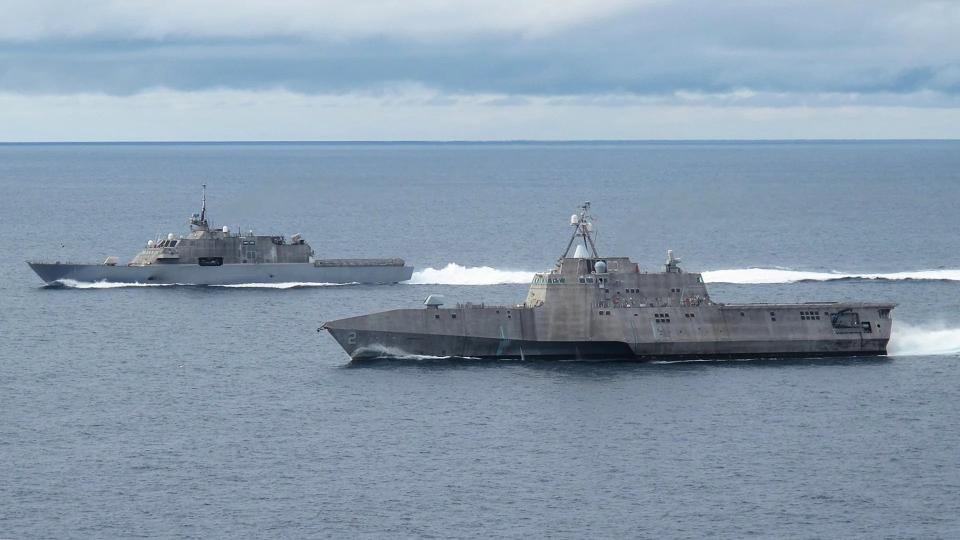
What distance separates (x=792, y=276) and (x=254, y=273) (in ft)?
149

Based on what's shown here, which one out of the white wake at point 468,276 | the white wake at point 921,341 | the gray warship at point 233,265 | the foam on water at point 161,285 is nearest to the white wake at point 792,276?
the white wake at point 468,276

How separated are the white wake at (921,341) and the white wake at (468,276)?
38413 mm

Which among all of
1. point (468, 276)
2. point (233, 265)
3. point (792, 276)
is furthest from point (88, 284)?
point (792, 276)

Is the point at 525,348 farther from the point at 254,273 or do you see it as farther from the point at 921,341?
the point at 254,273

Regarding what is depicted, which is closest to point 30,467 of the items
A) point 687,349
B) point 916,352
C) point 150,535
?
point 150,535

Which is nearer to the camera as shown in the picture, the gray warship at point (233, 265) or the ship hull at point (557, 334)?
the ship hull at point (557, 334)

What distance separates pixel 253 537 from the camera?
5484cm

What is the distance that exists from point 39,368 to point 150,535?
111 feet

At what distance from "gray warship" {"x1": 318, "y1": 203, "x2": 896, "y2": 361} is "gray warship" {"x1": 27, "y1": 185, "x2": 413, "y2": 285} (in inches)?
1602

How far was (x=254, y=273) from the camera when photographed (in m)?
128

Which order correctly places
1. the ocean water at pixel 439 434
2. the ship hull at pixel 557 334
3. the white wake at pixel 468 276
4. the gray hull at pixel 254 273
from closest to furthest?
the ocean water at pixel 439 434
the ship hull at pixel 557 334
the white wake at pixel 468 276
the gray hull at pixel 254 273

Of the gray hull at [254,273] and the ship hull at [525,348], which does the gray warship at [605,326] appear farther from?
the gray hull at [254,273]

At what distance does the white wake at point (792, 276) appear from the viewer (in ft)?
399

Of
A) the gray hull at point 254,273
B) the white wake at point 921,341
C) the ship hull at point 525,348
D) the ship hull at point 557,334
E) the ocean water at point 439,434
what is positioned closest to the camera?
the ocean water at point 439,434
